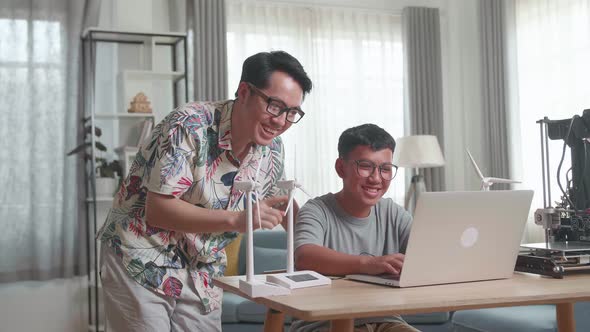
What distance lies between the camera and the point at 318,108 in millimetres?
5703

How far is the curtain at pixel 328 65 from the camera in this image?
556 centimetres

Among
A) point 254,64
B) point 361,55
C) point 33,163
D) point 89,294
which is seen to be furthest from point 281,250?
point 254,64

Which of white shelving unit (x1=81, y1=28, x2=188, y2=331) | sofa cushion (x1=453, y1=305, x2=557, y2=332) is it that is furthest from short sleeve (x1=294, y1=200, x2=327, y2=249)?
white shelving unit (x1=81, y1=28, x2=188, y2=331)

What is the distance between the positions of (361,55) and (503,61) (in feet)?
3.75

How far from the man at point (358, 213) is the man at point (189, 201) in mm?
211

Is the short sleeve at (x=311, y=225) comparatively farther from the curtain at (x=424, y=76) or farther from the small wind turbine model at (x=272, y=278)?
the curtain at (x=424, y=76)

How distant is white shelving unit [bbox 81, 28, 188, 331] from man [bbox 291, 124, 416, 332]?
2.81 m

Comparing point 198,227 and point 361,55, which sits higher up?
point 361,55

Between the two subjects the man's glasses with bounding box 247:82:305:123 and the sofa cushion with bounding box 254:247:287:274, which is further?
the sofa cushion with bounding box 254:247:287:274

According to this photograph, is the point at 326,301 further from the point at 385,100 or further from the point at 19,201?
the point at 385,100

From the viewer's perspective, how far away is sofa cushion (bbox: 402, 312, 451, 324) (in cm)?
382

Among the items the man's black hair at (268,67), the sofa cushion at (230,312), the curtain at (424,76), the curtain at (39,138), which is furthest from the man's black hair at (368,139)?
the curtain at (424,76)

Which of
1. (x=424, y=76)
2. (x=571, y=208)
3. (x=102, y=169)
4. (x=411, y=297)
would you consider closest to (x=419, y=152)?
(x=424, y=76)

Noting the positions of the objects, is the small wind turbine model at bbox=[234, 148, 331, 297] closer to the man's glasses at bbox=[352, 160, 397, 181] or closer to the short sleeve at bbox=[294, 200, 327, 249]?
the short sleeve at bbox=[294, 200, 327, 249]
